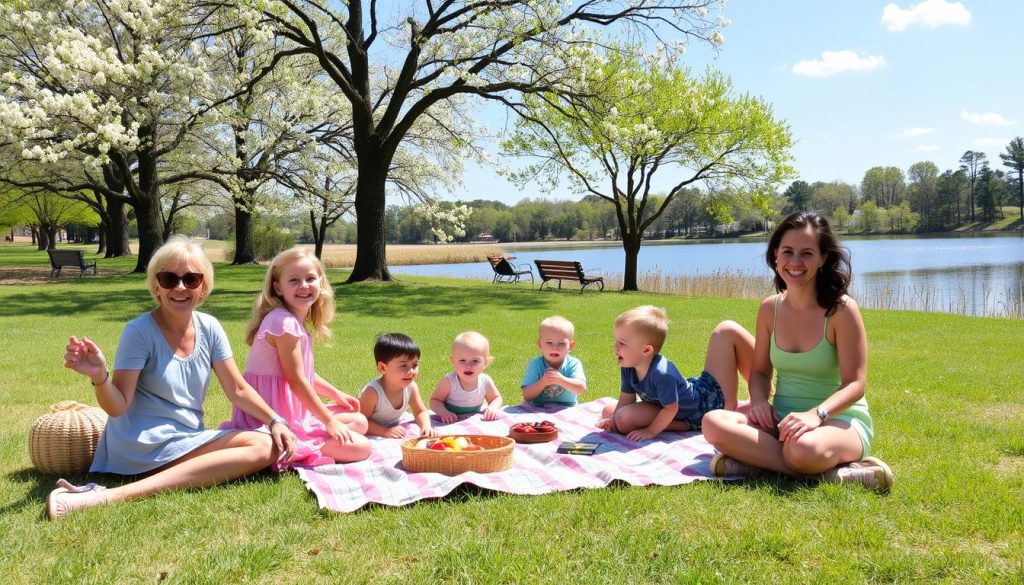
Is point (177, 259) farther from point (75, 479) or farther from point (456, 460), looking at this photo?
point (456, 460)

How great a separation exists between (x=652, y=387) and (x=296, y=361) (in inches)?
88.1

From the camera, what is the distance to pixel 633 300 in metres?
16.5

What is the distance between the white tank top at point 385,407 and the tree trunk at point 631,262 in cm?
1675

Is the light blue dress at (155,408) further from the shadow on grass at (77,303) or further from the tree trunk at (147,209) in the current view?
the tree trunk at (147,209)

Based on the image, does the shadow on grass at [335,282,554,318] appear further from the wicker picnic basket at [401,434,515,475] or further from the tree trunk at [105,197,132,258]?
the tree trunk at [105,197,132,258]

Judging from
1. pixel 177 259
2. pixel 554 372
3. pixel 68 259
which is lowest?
pixel 554 372

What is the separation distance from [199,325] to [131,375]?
0.47m

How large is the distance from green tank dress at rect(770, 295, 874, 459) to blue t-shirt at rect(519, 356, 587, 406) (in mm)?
1902

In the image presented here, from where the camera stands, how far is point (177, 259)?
3.96 meters

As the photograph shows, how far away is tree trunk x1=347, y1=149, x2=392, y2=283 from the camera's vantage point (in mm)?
18547

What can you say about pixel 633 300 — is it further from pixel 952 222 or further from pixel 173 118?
pixel 952 222

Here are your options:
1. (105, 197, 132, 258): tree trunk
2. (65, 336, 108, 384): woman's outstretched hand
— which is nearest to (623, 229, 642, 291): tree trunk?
(65, 336, 108, 384): woman's outstretched hand

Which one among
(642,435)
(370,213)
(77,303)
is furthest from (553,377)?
A: (370,213)

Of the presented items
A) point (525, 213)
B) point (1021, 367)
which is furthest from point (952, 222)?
point (1021, 367)
